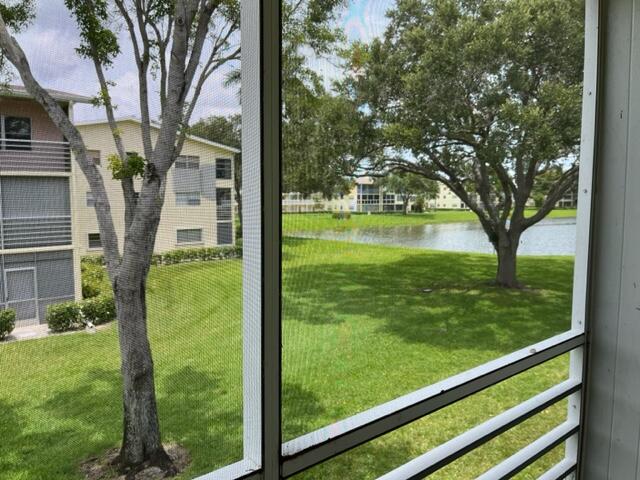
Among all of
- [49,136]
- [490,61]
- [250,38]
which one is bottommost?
[49,136]

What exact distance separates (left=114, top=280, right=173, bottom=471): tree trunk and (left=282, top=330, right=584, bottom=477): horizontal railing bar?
293mm

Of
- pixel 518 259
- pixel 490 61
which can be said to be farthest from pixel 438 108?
pixel 518 259

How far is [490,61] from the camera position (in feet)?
4.38

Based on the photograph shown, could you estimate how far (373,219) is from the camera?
1.06 meters

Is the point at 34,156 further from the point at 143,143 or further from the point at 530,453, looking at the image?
the point at 530,453

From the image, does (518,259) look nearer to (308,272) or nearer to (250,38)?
(308,272)

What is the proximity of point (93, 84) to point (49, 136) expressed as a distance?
9 centimetres

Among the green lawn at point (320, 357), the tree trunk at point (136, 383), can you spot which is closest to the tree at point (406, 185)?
the green lawn at point (320, 357)

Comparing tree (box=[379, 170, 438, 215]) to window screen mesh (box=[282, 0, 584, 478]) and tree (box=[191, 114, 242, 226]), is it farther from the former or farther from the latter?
tree (box=[191, 114, 242, 226])

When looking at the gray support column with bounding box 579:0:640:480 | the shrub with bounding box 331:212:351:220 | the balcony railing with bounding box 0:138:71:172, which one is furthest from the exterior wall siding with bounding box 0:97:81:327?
the gray support column with bounding box 579:0:640:480

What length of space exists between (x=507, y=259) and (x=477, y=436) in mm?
575

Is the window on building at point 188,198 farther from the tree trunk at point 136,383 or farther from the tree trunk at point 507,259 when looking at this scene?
the tree trunk at point 507,259

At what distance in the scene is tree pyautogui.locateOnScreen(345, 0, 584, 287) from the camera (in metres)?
1.13

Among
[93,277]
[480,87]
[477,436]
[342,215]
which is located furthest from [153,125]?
[477,436]
